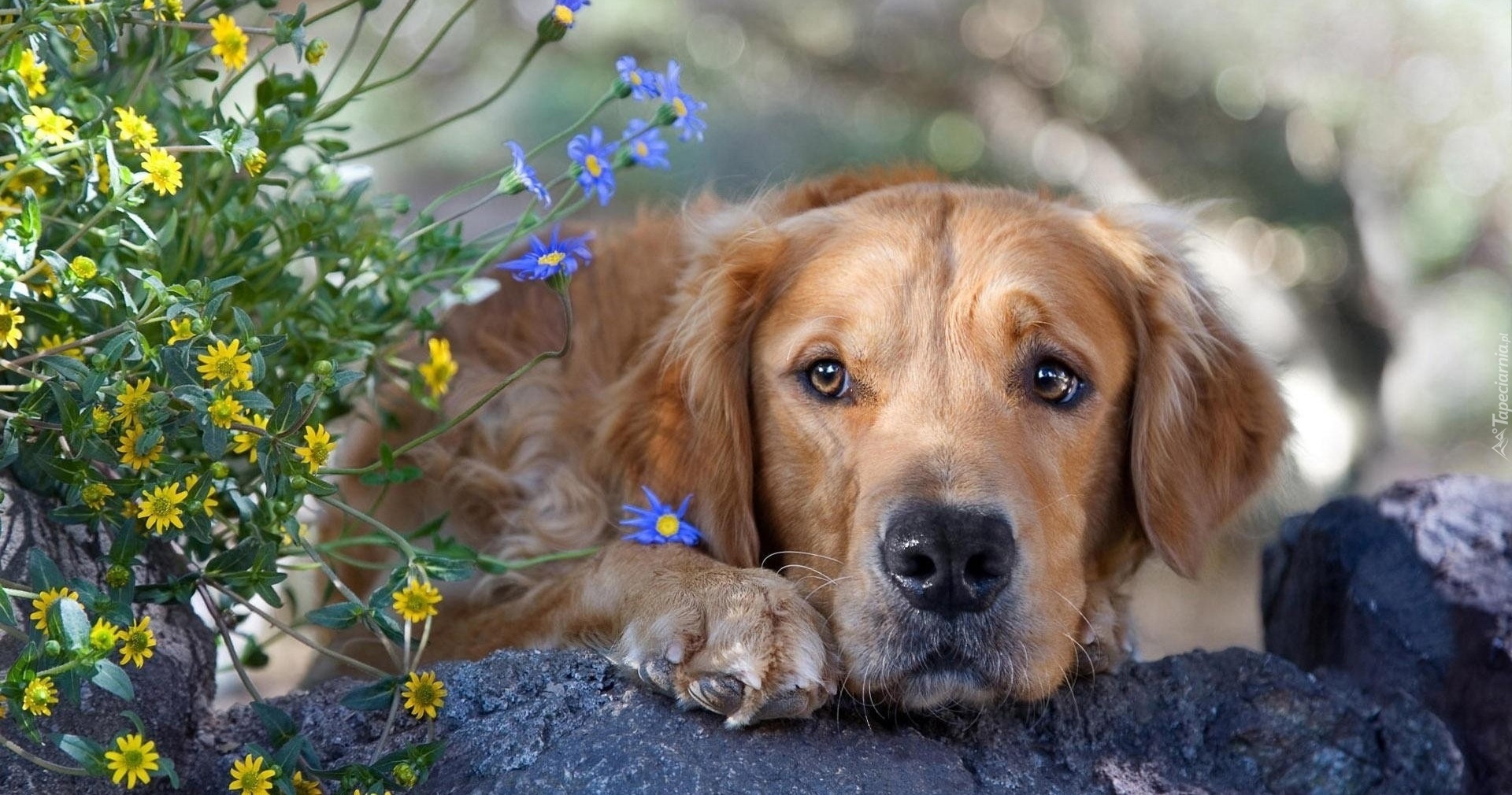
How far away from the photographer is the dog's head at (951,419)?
265cm

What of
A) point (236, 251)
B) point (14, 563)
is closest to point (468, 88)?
point (236, 251)

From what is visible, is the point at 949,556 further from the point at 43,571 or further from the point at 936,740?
the point at 43,571

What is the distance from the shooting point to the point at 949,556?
2.59 meters

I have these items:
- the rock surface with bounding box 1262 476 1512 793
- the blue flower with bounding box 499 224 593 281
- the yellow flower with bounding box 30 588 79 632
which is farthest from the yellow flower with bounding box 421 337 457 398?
the rock surface with bounding box 1262 476 1512 793

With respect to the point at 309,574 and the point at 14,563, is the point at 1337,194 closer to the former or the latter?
the point at 309,574

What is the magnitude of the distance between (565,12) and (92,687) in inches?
59.2

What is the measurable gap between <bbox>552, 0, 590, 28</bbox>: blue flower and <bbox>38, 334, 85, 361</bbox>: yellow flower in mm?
1062

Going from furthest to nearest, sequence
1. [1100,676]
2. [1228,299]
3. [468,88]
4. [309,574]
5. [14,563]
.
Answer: [468,88] → [309,574] → [1228,299] → [1100,676] → [14,563]

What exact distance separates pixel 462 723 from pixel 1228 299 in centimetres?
246

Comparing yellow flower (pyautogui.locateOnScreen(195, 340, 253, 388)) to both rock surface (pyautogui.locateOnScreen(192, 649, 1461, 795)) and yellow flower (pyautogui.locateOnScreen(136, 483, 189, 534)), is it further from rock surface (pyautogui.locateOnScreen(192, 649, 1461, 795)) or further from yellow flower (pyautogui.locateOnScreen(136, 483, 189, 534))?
rock surface (pyautogui.locateOnScreen(192, 649, 1461, 795))

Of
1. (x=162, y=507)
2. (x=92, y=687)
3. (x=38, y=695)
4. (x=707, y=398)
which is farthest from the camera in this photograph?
(x=707, y=398)

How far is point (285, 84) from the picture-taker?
2.73 m

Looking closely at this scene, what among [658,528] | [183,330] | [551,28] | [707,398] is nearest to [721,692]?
[658,528]

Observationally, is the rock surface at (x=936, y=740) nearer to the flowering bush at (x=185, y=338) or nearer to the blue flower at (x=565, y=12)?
the flowering bush at (x=185, y=338)
